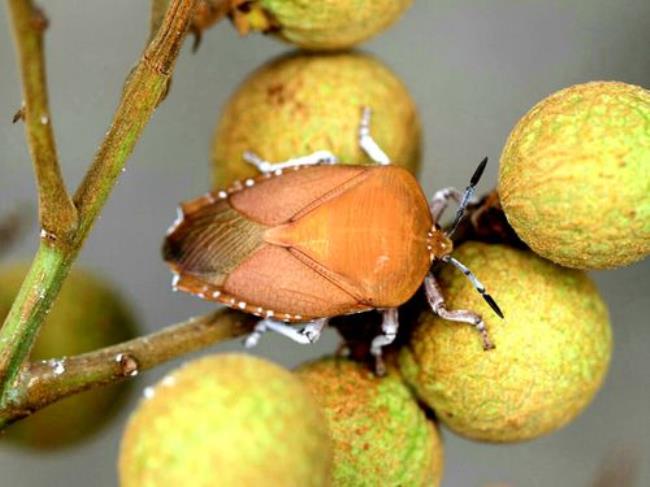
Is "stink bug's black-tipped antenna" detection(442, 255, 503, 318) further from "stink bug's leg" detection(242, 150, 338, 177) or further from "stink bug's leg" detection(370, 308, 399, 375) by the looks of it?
"stink bug's leg" detection(242, 150, 338, 177)

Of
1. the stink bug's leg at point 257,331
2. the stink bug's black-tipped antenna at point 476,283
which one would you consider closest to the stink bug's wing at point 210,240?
the stink bug's leg at point 257,331

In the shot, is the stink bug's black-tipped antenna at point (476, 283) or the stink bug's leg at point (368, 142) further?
the stink bug's leg at point (368, 142)

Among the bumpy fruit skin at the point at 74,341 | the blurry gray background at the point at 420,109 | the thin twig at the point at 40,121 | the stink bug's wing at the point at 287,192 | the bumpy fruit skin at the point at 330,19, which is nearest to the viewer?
the thin twig at the point at 40,121

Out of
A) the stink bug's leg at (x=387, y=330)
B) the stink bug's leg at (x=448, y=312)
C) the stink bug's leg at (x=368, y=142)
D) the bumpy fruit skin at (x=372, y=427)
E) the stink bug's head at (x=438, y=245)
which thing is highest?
the stink bug's leg at (x=368, y=142)

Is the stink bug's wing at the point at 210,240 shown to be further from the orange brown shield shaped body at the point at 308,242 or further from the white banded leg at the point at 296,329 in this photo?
the white banded leg at the point at 296,329

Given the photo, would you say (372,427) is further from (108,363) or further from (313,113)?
(313,113)

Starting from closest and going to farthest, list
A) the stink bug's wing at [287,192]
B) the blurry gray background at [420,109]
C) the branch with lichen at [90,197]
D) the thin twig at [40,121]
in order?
the thin twig at [40,121]
the branch with lichen at [90,197]
the stink bug's wing at [287,192]
the blurry gray background at [420,109]

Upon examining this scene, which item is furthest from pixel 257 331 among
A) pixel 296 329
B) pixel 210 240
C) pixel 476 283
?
pixel 476 283
